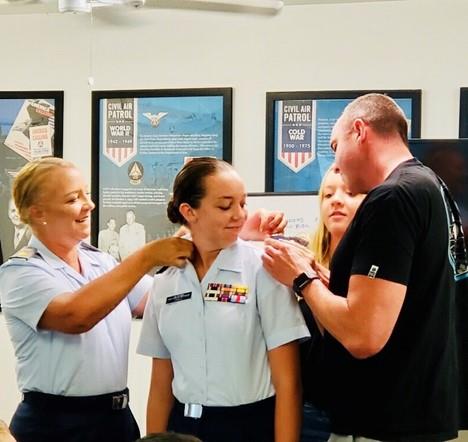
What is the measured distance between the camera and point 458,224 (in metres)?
1.85

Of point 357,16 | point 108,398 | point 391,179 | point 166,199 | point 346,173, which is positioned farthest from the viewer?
point 166,199

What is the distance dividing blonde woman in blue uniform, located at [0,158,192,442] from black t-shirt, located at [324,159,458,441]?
570mm

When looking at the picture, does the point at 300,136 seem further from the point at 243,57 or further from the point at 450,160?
the point at 450,160

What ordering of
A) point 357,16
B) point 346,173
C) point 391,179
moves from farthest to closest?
point 357,16
point 346,173
point 391,179

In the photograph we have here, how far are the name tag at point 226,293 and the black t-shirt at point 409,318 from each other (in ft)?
0.98

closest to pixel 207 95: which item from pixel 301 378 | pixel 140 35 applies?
pixel 140 35

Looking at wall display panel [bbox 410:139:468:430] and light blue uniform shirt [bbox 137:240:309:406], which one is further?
wall display panel [bbox 410:139:468:430]

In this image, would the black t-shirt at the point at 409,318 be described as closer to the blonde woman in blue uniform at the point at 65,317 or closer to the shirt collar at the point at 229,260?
the shirt collar at the point at 229,260

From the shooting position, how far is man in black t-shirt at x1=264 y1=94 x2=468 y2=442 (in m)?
1.61

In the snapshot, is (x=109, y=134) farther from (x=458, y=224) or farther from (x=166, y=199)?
(x=458, y=224)

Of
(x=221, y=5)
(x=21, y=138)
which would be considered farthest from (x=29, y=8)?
(x=221, y=5)

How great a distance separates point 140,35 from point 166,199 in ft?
2.93

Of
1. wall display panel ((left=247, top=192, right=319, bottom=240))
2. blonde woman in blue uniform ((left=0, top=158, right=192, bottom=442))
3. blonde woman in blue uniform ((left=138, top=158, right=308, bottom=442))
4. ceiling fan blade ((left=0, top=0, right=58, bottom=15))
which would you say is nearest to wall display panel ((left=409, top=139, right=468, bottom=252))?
wall display panel ((left=247, top=192, right=319, bottom=240))

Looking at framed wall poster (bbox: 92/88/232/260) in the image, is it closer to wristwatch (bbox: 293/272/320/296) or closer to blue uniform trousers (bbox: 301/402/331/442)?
blue uniform trousers (bbox: 301/402/331/442)
